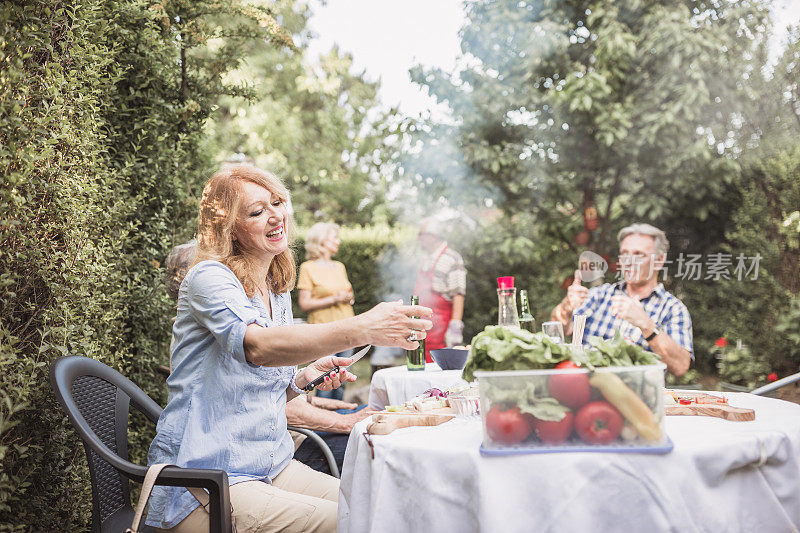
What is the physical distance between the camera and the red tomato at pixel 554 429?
1240 millimetres

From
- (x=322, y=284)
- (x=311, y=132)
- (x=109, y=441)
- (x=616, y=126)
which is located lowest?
(x=109, y=441)

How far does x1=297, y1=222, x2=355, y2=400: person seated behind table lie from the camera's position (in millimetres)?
5996

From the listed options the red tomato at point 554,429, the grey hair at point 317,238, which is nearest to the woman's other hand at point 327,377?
the red tomato at point 554,429

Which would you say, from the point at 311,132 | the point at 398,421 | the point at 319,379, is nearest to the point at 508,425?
the point at 398,421

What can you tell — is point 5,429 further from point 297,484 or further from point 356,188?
point 356,188

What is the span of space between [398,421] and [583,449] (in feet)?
1.60

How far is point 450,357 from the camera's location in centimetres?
272

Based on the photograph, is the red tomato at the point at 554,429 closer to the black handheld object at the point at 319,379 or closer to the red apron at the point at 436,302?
the black handheld object at the point at 319,379

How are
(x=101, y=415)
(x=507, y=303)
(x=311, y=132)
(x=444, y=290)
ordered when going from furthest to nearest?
(x=311, y=132) → (x=444, y=290) → (x=507, y=303) → (x=101, y=415)

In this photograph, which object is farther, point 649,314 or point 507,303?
point 649,314

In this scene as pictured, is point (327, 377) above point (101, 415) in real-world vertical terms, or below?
above

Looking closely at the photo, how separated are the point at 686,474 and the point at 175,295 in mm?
2689

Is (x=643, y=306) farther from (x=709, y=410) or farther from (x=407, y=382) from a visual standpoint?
(x=709, y=410)

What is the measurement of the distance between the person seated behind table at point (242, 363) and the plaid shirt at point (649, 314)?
1.81 m
